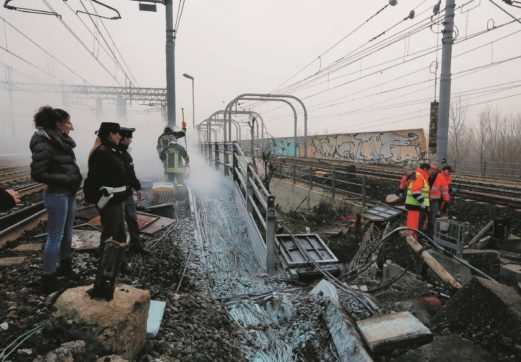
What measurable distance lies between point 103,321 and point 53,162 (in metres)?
1.92

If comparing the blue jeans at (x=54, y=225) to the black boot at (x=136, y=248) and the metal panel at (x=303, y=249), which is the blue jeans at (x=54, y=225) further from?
the metal panel at (x=303, y=249)

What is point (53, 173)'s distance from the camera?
345cm

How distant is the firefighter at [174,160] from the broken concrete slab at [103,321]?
6456 millimetres

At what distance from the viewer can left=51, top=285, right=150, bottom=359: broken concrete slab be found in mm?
2350

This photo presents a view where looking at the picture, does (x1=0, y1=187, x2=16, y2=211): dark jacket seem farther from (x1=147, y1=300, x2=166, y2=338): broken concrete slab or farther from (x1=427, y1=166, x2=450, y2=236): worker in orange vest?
(x1=427, y1=166, x2=450, y2=236): worker in orange vest

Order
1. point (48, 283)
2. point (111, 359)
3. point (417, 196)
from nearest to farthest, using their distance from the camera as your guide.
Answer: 1. point (111, 359)
2. point (48, 283)
3. point (417, 196)

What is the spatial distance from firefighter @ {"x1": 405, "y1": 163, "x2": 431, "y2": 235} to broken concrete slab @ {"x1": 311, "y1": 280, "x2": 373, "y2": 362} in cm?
449

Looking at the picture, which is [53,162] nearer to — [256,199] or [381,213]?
[256,199]

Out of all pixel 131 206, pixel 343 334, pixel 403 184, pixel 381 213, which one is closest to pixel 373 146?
pixel 403 184

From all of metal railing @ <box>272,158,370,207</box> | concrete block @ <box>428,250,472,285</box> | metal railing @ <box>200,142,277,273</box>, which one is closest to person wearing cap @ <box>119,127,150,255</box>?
metal railing @ <box>200,142,277,273</box>

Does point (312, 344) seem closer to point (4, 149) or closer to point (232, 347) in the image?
point (232, 347)

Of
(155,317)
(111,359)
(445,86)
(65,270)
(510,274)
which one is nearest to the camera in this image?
(111,359)

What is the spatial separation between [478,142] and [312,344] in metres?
41.4

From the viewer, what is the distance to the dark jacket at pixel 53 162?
3340 mm
